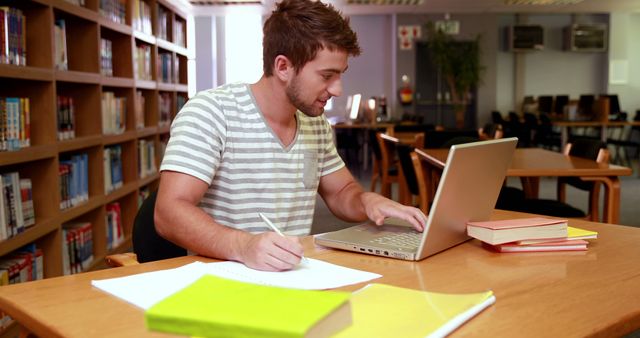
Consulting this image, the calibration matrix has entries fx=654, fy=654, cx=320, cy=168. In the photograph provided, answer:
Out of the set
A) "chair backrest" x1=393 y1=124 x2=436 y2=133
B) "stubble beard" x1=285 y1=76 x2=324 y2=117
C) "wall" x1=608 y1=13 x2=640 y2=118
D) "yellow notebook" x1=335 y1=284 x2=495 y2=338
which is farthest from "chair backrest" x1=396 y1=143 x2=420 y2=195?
"wall" x1=608 y1=13 x2=640 y2=118

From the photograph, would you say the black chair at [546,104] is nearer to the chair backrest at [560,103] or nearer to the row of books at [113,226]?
the chair backrest at [560,103]

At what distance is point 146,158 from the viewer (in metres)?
5.00

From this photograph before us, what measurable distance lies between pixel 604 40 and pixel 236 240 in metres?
12.3

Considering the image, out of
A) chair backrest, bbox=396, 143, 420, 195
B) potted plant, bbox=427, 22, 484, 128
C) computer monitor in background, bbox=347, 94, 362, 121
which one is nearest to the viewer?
chair backrest, bbox=396, 143, 420, 195

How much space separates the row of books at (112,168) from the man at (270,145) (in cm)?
254

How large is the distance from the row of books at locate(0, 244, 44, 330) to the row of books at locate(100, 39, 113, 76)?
135 centimetres

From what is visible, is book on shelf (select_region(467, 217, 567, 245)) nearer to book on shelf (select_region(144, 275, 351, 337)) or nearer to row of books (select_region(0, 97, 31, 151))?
book on shelf (select_region(144, 275, 351, 337))

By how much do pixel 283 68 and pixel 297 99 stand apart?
0.09 metres

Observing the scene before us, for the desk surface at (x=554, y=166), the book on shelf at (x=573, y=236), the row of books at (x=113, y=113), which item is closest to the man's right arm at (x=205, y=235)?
the book on shelf at (x=573, y=236)

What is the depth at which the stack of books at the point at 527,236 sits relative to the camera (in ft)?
4.45

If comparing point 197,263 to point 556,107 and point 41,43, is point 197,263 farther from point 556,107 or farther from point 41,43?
point 556,107

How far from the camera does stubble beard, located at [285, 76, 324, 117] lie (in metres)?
1.61

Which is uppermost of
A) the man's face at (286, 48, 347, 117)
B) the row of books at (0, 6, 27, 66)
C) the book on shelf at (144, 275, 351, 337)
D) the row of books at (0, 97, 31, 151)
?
the row of books at (0, 6, 27, 66)

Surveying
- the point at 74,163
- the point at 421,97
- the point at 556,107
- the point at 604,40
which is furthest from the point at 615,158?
the point at 74,163
